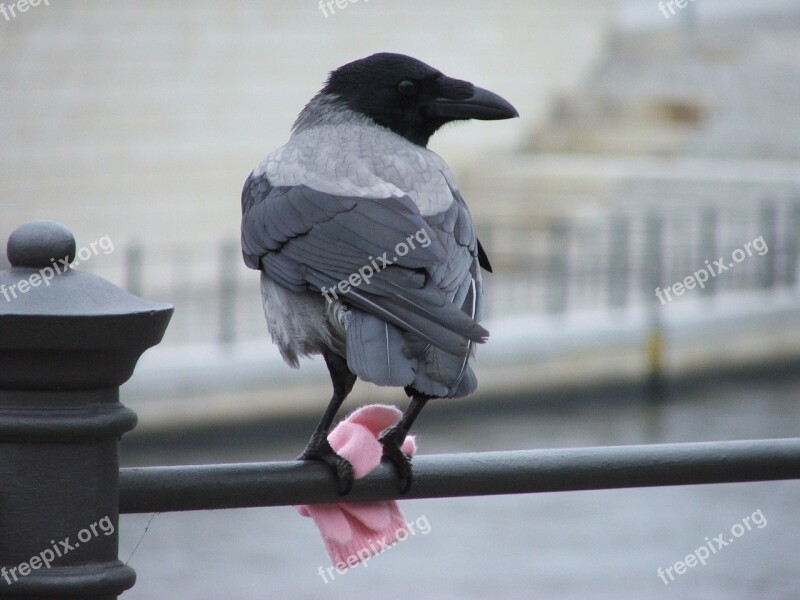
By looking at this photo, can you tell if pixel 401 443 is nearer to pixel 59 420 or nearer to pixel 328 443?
pixel 328 443

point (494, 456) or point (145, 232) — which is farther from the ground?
point (494, 456)

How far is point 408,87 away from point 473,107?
0.19 metres

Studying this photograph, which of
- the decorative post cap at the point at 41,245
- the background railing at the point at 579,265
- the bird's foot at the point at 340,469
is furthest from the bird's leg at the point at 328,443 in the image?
the background railing at the point at 579,265

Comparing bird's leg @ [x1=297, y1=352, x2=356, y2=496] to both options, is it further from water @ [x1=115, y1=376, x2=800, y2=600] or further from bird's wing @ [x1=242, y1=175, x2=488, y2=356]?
water @ [x1=115, y1=376, x2=800, y2=600]

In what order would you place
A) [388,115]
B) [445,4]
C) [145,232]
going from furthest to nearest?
[445,4], [145,232], [388,115]

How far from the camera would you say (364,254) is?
297cm

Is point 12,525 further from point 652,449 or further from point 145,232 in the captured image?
point 145,232

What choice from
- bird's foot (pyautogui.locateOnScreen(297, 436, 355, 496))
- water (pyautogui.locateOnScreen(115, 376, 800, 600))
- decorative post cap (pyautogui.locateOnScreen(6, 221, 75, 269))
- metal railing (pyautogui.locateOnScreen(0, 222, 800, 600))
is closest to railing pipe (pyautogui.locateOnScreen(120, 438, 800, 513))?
bird's foot (pyautogui.locateOnScreen(297, 436, 355, 496))

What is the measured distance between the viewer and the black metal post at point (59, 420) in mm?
1830

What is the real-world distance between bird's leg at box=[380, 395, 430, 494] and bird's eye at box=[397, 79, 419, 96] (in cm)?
108

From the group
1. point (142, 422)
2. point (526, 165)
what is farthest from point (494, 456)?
point (526, 165)

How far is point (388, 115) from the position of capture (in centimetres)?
383

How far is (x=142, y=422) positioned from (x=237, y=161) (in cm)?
933

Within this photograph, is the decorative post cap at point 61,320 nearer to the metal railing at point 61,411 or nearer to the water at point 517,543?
the metal railing at point 61,411
